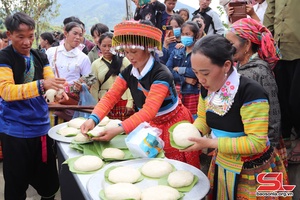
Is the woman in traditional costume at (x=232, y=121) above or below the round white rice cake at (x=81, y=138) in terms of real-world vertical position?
above

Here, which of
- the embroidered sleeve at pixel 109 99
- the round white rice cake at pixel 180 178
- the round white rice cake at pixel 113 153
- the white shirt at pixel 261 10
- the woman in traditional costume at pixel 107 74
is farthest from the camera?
the woman in traditional costume at pixel 107 74

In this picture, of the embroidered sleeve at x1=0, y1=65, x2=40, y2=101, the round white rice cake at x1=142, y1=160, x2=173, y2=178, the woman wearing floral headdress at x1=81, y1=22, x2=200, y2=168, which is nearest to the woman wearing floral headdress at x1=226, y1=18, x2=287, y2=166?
the woman wearing floral headdress at x1=81, y1=22, x2=200, y2=168

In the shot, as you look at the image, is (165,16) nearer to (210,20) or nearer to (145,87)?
(210,20)

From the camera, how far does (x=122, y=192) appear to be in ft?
4.32

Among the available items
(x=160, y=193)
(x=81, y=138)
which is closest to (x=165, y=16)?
(x=81, y=138)

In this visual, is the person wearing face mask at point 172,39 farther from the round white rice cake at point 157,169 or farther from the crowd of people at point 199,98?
the round white rice cake at point 157,169

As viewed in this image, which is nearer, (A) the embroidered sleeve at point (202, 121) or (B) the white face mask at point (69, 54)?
(A) the embroidered sleeve at point (202, 121)

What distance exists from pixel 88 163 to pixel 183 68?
2.25 m

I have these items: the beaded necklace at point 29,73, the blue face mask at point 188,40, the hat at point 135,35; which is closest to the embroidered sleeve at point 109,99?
the hat at point 135,35

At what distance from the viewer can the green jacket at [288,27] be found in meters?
2.38

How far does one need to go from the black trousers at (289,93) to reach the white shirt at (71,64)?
2.26m

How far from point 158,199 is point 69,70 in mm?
2666

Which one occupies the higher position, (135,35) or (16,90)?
(135,35)

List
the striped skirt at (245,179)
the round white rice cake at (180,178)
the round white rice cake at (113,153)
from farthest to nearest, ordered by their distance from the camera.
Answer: the round white rice cake at (113,153) < the striped skirt at (245,179) < the round white rice cake at (180,178)
